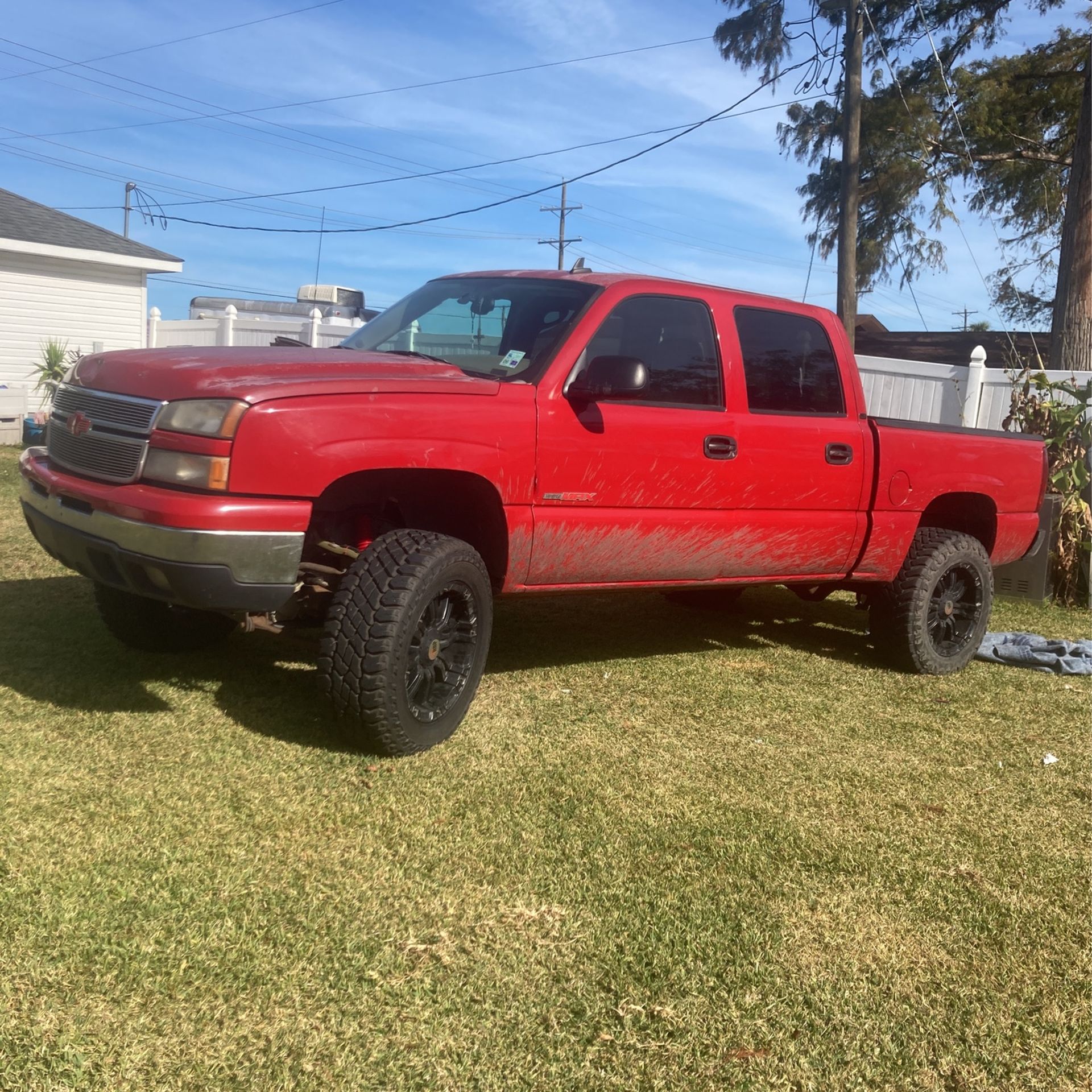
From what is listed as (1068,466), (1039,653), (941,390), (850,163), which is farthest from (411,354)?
(850,163)

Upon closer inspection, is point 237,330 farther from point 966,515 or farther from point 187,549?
point 187,549

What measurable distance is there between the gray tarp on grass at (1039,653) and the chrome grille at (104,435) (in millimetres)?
4939

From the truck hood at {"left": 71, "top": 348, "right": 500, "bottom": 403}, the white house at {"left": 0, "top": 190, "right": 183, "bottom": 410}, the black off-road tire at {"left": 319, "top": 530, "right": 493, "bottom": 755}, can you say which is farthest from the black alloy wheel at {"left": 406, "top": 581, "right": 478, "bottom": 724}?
the white house at {"left": 0, "top": 190, "right": 183, "bottom": 410}

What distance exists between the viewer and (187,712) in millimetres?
4531

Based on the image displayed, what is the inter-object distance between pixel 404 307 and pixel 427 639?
6.15ft

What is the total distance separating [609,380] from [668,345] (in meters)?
0.72

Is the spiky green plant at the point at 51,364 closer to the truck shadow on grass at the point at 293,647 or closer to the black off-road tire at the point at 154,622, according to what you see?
the truck shadow on grass at the point at 293,647

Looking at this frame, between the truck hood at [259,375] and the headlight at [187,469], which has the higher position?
the truck hood at [259,375]

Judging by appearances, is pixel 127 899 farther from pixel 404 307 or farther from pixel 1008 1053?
pixel 404 307

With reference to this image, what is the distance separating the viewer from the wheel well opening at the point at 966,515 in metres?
6.37

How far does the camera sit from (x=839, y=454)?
5641 millimetres

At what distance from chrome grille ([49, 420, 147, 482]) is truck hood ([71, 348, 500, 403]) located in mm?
176

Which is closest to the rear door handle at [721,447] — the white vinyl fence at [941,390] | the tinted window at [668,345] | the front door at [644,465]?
the front door at [644,465]

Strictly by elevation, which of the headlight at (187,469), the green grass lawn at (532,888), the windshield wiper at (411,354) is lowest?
the green grass lawn at (532,888)
